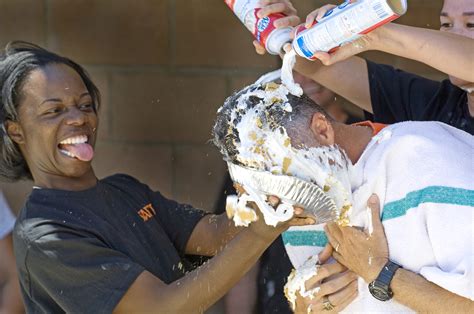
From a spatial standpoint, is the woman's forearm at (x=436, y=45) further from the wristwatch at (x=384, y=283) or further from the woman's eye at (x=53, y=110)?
the woman's eye at (x=53, y=110)

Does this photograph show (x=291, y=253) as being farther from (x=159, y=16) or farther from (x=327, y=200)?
(x=159, y=16)

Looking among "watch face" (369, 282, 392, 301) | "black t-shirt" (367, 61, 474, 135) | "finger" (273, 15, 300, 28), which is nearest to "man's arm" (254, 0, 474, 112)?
"finger" (273, 15, 300, 28)

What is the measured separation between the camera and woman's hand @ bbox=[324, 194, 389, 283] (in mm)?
2674

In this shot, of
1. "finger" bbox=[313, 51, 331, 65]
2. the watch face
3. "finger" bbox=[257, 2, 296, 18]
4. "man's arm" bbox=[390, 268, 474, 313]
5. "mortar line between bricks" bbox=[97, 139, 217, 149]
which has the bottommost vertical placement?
"mortar line between bricks" bbox=[97, 139, 217, 149]

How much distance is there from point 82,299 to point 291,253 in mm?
588

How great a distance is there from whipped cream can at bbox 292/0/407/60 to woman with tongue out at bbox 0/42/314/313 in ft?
1.45

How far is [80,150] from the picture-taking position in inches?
123

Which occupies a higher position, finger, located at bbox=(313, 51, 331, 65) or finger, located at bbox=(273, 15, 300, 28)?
finger, located at bbox=(273, 15, 300, 28)

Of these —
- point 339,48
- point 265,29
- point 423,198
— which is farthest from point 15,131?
point 423,198

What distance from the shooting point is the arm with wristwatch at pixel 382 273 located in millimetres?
2582

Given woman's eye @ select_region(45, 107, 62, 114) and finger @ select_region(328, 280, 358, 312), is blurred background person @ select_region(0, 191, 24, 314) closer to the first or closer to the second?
woman's eye @ select_region(45, 107, 62, 114)

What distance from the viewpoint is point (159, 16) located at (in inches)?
180

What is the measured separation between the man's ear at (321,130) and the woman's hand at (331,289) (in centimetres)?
34

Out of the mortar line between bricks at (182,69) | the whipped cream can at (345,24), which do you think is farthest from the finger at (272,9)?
the mortar line between bricks at (182,69)
